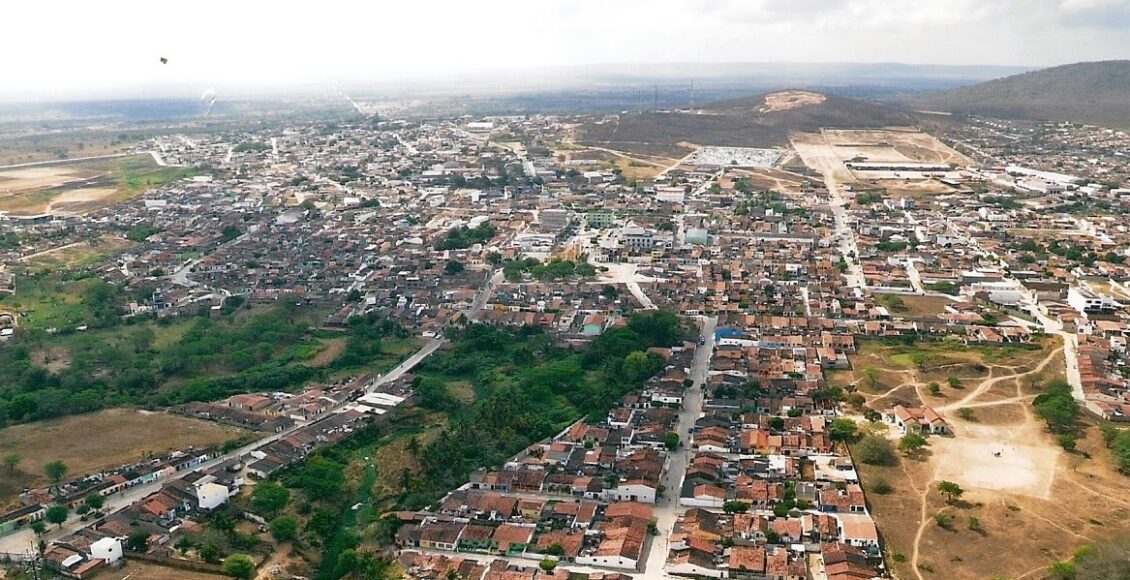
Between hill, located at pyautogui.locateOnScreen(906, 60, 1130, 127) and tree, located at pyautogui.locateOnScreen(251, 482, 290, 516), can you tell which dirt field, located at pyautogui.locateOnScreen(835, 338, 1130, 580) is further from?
hill, located at pyautogui.locateOnScreen(906, 60, 1130, 127)

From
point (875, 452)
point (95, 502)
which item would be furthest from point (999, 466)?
point (95, 502)

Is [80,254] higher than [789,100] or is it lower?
lower

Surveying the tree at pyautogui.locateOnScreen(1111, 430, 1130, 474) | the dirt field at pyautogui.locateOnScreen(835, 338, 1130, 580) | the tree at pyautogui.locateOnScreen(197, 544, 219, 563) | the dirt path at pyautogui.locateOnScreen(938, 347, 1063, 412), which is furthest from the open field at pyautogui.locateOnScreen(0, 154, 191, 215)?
the tree at pyautogui.locateOnScreen(1111, 430, 1130, 474)

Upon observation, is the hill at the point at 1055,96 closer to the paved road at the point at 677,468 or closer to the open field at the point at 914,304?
the open field at the point at 914,304

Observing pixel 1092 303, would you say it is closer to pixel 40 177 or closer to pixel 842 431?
pixel 842 431

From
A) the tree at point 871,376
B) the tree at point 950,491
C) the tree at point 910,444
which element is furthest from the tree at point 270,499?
the tree at point 871,376

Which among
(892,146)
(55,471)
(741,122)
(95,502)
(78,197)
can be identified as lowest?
(95,502)

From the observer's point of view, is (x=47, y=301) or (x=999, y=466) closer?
(x=999, y=466)
